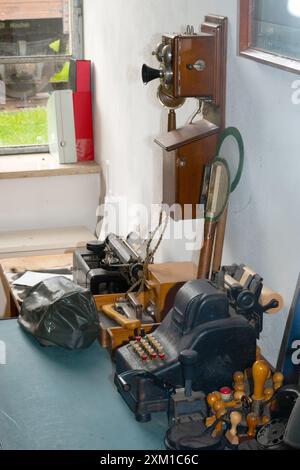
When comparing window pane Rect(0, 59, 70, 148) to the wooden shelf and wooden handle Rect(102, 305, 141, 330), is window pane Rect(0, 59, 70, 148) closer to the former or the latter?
the wooden shelf

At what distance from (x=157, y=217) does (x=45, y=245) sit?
873mm

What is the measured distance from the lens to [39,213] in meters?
4.34

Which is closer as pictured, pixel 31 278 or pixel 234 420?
pixel 234 420

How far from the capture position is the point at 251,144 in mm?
2418

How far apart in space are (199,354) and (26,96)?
2873mm

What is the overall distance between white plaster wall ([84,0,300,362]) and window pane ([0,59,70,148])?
99 centimetres

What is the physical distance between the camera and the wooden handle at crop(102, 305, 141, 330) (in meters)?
2.49

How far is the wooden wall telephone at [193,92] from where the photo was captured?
2.50 m

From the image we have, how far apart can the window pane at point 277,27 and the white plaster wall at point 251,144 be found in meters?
0.06

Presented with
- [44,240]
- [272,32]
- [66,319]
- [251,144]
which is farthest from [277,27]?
[44,240]

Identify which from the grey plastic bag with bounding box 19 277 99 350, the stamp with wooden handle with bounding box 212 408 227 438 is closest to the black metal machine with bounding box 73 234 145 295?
the grey plastic bag with bounding box 19 277 99 350

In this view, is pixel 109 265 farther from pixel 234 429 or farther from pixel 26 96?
pixel 26 96

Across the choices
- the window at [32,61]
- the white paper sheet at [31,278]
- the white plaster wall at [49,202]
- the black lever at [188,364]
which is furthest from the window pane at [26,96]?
the black lever at [188,364]
